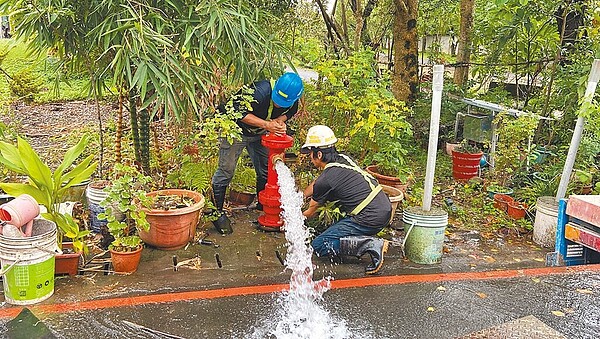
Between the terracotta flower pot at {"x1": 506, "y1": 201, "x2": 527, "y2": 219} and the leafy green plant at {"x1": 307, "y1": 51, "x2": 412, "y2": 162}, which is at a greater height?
the leafy green plant at {"x1": 307, "y1": 51, "x2": 412, "y2": 162}

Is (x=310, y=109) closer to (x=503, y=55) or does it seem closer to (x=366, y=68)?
(x=366, y=68)

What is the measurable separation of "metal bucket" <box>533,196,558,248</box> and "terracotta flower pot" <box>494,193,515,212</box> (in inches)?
26.7

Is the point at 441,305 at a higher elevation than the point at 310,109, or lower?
lower

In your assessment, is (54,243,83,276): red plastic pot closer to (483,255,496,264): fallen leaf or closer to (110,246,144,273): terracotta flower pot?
(110,246,144,273): terracotta flower pot

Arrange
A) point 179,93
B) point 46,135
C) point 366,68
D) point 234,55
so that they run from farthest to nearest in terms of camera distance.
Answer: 1. point 46,135
2. point 366,68
3. point 234,55
4. point 179,93

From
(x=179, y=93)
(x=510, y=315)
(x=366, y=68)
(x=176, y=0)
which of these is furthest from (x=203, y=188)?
(x=510, y=315)

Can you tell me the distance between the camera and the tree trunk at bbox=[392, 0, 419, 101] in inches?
309

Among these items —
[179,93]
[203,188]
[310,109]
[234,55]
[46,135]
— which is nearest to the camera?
[179,93]

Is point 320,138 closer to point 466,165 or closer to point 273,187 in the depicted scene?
point 273,187

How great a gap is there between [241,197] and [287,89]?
4.97ft

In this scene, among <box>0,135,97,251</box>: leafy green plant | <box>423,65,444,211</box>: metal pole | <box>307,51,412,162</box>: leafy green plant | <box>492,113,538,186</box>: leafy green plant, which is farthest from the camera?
<box>492,113,538,186</box>: leafy green plant

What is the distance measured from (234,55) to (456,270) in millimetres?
2687

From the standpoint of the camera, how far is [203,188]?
5078mm

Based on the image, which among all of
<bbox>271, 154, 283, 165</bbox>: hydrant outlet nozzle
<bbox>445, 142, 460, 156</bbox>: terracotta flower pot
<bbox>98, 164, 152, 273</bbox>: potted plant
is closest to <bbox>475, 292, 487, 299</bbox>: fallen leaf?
<bbox>271, 154, 283, 165</bbox>: hydrant outlet nozzle
